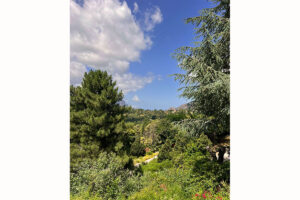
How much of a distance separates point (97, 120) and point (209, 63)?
614 cm

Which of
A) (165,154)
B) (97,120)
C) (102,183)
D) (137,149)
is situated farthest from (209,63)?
(137,149)

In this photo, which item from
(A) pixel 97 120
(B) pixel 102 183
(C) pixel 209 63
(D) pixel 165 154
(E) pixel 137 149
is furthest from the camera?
(E) pixel 137 149

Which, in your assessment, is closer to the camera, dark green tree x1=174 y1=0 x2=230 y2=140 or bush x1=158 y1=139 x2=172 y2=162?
dark green tree x1=174 y1=0 x2=230 y2=140

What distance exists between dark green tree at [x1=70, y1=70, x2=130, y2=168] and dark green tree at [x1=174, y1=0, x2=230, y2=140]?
5.32 m

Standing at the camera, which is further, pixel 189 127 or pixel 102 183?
pixel 102 183

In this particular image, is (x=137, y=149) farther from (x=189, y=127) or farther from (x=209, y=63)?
(x=209, y=63)

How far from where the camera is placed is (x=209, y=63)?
9.74ft

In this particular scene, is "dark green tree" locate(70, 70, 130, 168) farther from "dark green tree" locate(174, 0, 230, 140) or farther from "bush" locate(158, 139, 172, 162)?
"dark green tree" locate(174, 0, 230, 140)

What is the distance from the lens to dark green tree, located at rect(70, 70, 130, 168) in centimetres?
668

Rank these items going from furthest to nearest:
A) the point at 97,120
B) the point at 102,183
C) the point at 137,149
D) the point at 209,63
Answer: the point at 137,149 < the point at 97,120 < the point at 102,183 < the point at 209,63

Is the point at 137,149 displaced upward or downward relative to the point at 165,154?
downward

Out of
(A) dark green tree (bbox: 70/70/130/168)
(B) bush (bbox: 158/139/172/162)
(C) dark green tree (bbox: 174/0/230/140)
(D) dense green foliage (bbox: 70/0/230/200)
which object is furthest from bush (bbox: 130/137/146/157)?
(C) dark green tree (bbox: 174/0/230/140)
